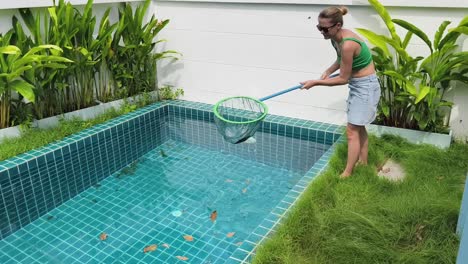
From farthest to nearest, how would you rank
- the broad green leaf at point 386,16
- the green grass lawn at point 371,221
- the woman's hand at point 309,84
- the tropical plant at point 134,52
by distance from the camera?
1. the tropical plant at point 134,52
2. the broad green leaf at point 386,16
3. the woman's hand at point 309,84
4. the green grass lawn at point 371,221

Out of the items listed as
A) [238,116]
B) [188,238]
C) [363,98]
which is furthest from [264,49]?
[188,238]

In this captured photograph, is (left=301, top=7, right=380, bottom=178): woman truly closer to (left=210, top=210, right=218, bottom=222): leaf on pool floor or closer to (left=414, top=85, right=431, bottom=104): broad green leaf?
(left=414, top=85, right=431, bottom=104): broad green leaf

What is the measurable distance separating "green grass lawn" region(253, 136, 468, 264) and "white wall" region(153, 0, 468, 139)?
1497 millimetres

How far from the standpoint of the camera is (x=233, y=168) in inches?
179

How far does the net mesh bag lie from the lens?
3.54m

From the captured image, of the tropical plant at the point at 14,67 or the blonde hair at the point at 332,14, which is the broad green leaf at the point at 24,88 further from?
the blonde hair at the point at 332,14

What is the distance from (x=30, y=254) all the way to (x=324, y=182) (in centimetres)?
247

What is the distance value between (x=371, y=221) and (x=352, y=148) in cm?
95

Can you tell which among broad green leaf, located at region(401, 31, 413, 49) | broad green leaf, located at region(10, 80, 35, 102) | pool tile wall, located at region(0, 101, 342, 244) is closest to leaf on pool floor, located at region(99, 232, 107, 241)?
pool tile wall, located at region(0, 101, 342, 244)

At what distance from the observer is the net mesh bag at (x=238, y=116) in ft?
11.6

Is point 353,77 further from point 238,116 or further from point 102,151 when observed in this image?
point 102,151

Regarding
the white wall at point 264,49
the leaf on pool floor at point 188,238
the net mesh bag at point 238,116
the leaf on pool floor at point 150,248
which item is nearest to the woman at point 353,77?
the net mesh bag at point 238,116

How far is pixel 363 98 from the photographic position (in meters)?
3.29

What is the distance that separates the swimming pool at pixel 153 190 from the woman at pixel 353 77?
416 millimetres
